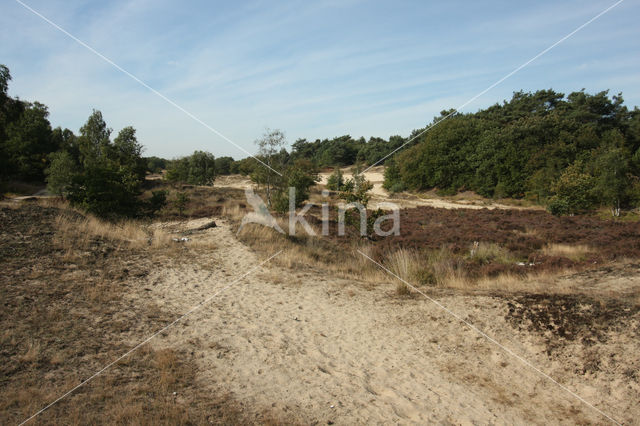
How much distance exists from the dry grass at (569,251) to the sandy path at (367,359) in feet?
28.5

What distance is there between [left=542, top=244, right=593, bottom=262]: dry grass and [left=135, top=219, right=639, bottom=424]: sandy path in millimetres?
8690

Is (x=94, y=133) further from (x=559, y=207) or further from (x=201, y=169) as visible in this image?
(x=559, y=207)

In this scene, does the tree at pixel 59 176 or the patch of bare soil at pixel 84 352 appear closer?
the patch of bare soil at pixel 84 352

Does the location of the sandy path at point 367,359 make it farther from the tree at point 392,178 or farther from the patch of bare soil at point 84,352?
the tree at point 392,178

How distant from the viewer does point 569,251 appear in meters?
15.4

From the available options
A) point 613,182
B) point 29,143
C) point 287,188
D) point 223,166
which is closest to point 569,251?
point 287,188

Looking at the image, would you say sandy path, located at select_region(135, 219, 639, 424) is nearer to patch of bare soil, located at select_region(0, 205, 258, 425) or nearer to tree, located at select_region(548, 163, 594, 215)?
patch of bare soil, located at select_region(0, 205, 258, 425)

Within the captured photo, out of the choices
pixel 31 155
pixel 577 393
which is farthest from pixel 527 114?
pixel 31 155

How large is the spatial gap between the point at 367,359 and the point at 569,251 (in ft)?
43.2

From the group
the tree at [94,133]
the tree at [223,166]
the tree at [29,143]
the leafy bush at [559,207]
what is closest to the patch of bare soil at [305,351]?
the leafy bush at [559,207]

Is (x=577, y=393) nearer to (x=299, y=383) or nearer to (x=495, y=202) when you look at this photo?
(x=299, y=383)

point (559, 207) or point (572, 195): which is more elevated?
point (572, 195)

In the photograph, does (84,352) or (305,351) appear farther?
(305,351)

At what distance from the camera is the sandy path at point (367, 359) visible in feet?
17.0
